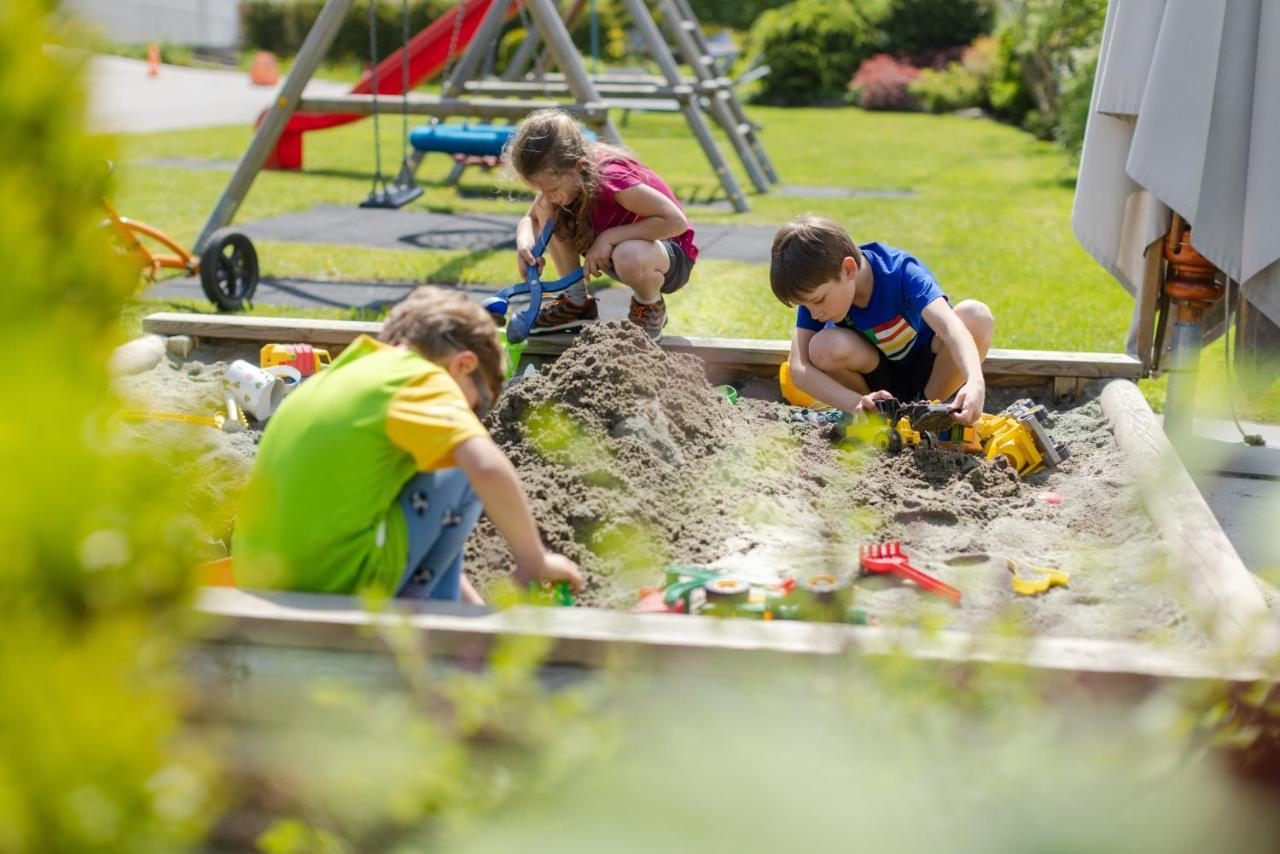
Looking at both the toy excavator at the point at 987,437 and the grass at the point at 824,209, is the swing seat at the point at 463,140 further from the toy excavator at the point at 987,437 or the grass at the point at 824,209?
the toy excavator at the point at 987,437

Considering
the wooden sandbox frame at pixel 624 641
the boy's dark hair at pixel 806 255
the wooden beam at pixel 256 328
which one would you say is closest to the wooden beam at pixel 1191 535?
the wooden sandbox frame at pixel 624 641

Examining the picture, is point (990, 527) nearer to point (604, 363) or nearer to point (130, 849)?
point (604, 363)

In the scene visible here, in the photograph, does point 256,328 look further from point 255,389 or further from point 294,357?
point 255,389

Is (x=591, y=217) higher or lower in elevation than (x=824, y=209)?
higher

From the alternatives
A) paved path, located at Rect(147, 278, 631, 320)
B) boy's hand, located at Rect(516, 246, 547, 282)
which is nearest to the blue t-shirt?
boy's hand, located at Rect(516, 246, 547, 282)

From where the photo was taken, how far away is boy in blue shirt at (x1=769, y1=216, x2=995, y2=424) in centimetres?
370

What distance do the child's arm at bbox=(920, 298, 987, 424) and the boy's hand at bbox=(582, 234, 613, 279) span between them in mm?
1250

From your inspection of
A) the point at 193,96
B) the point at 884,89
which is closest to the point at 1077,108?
the point at 884,89

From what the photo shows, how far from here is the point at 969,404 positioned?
3408 millimetres

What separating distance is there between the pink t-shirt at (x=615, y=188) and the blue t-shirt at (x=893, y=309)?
93 cm

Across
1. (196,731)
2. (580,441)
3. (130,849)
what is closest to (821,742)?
(130,849)

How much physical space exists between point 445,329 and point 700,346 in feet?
6.55

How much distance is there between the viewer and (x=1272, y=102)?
12.0 ft

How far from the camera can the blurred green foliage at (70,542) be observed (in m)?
0.84
